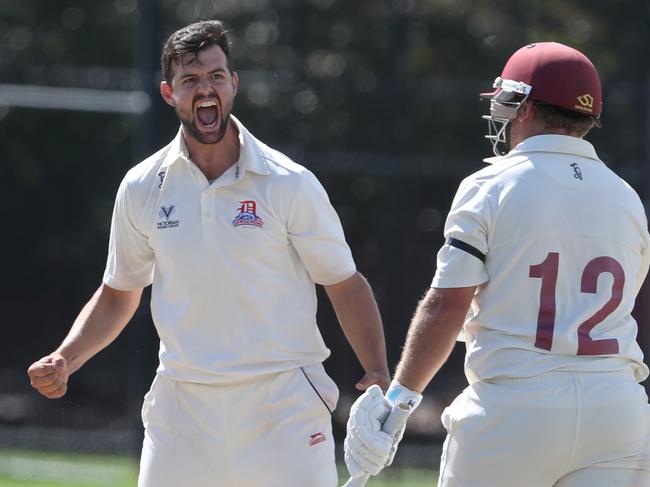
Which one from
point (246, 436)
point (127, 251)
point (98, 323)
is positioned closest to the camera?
point (246, 436)

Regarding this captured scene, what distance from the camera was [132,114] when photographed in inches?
428

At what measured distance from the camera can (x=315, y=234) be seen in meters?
4.96

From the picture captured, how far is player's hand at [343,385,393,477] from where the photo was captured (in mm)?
4270

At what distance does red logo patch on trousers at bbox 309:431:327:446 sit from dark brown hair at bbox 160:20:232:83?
4.44 ft

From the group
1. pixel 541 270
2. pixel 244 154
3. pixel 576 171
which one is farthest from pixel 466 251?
pixel 244 154

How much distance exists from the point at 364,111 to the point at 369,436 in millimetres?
6387

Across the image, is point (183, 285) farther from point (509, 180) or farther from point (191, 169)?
point (509, 180)

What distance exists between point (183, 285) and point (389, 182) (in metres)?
5.63

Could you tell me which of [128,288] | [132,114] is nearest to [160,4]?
[132,114]

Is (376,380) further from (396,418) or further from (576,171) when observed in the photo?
(576,171)

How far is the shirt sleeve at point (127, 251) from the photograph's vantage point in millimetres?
5160

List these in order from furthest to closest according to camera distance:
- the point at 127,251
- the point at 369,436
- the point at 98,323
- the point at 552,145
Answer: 1. the point at 98,323
2. the point at 127,251
3. the point at 552,145
4. the point at 369,436

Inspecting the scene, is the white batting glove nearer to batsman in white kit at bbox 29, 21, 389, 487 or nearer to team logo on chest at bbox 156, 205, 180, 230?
batsman in white kit at bbox 29, 21, 389, 487

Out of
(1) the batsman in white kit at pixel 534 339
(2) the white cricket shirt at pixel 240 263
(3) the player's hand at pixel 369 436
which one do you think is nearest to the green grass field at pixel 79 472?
(2) the white cricket shirt at pixel 240 263
